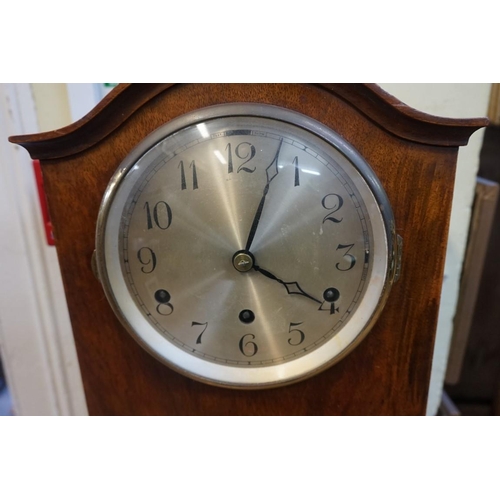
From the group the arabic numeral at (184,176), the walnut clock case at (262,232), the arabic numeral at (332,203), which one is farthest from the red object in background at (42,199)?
the arabic numeral at (332,203)

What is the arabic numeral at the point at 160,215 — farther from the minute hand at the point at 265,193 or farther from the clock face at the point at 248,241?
the minute hand at the point at 265,193

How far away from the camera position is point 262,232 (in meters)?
0.51

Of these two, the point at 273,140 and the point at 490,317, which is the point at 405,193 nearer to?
the point at 273,140

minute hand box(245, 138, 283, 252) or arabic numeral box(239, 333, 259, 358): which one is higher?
minute hand box(245, 138, 283, 252)

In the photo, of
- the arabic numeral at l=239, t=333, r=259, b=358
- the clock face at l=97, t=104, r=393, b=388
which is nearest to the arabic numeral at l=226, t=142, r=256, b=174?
the clock face at l=97, t=104, r=393, b=388

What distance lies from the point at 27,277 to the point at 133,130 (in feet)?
1.74

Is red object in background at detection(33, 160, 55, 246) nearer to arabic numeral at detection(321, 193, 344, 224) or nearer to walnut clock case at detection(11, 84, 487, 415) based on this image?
walnut clock case at detection(11, 84, 487, 415)

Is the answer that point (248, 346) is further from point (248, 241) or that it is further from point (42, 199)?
point (42, 199)

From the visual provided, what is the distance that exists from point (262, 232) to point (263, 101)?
0.17m

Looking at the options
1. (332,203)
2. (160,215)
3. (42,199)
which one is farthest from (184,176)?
(42,199)

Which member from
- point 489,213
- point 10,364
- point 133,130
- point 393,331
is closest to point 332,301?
point 393,331

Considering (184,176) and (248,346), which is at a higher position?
(184,176)

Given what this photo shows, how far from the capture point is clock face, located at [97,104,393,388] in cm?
50

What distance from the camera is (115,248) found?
536 mm
